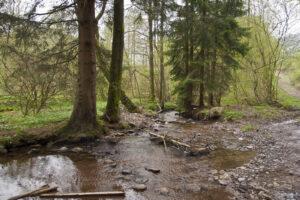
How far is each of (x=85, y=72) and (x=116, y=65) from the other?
1.68 m

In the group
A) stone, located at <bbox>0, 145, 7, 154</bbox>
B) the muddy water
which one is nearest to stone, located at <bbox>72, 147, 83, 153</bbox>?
the muddy water

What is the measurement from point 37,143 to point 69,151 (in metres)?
1.19

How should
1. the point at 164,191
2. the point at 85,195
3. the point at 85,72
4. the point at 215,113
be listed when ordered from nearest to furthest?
the point at 85,195 → the point at 164,191 → the point at 85,72 → the point at 215,113

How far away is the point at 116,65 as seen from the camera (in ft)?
35.2

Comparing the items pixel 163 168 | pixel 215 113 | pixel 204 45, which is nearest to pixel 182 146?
pixel 163 168

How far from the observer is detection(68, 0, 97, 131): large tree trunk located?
30.1ft

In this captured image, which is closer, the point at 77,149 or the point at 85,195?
the point at 85,195

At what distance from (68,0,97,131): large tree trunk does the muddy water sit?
1.01 metres

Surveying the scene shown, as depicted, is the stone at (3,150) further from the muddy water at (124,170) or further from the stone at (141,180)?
the stone at (141,180)

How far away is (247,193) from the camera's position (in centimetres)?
555

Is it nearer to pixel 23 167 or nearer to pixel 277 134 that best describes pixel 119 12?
pixel 23 167

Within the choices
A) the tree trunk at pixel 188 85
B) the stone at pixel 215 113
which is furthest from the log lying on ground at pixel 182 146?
the tree trunk at pixel 188 85

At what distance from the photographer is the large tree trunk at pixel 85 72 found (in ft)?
30.1

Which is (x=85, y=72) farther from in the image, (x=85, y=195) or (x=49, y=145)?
(x=85, y=195)
